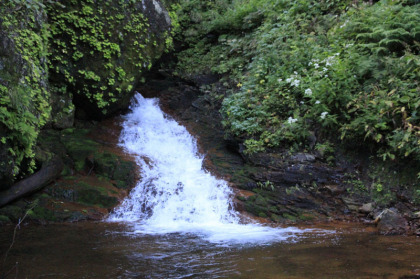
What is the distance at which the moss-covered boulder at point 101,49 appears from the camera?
10.5m

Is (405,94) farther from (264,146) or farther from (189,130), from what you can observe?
(189,130)

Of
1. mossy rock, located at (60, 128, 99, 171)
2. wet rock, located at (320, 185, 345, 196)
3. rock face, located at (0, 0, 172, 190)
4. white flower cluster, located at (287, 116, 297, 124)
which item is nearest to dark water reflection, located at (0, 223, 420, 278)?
wet rock, located at (320, 185, 345, 196)

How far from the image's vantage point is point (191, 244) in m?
5.57

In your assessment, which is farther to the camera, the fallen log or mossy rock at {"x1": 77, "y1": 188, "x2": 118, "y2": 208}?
mossy rock at {"x1": 77, "y1": 188, "x2": 118, "y2": 208}

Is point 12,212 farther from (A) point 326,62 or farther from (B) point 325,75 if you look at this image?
(A) point 326,62

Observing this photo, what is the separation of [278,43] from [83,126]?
8.09 metres

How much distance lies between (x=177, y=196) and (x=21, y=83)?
4.69 metres

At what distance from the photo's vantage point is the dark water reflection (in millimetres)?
4000

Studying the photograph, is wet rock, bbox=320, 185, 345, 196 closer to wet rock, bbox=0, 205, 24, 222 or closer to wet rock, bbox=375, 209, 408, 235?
wet rock, bbox=375, 209, 408, 235

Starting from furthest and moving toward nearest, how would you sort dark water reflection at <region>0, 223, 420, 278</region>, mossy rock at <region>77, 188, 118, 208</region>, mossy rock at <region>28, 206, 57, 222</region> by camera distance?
mossy rock at <region>77, 188, 118, 208</region>, mossy rock at <region>28, 206, 57, 222</region>, dark water reflection at <region>0, 223, 420, 278</region>

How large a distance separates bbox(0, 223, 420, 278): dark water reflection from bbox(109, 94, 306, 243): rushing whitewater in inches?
30.3

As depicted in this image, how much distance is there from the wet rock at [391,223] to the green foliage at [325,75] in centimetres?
124

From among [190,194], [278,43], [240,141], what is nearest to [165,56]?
[278,43]

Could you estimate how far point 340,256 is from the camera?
4574mm
